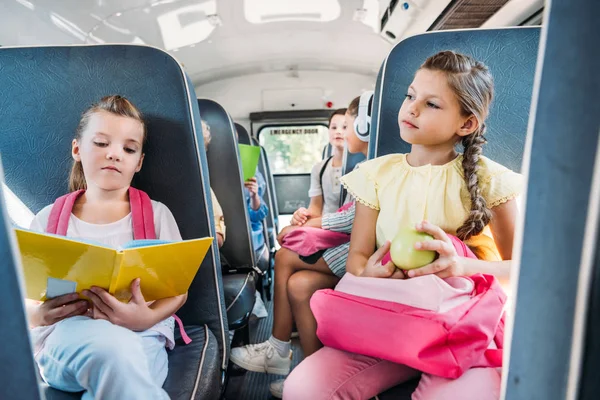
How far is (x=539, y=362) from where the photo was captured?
408mm

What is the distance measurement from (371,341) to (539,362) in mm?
495

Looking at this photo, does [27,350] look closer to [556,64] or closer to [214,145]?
[556,64]

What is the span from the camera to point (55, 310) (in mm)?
936

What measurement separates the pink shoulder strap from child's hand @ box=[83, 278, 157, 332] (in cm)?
28

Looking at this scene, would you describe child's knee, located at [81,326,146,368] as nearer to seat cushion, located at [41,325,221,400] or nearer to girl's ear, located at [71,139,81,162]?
seat cushion, located at [41,325,221,400]

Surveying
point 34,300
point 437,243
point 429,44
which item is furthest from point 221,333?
point 429,44

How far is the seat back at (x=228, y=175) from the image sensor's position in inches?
89.2

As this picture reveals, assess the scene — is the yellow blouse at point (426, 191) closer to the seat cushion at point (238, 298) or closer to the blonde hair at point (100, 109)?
the blonde hair at point (100, 109)

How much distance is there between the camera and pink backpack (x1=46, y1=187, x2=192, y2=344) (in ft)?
3.89

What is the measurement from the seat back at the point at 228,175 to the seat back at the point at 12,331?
1.87 m

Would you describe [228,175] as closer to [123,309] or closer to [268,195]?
[123,309]

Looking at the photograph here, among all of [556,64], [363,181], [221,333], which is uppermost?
[556,64]

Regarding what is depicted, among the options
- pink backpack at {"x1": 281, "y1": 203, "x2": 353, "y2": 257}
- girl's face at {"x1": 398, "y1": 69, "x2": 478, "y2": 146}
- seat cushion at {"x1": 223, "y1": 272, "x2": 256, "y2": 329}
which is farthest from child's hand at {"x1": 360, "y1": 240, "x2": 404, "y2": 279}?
seat cushion at {"x1": 223, "y1": 272, "x2": 256, "y2": 329}

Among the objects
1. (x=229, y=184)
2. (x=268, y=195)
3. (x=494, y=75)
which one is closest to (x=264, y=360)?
(x=229, y=184)
